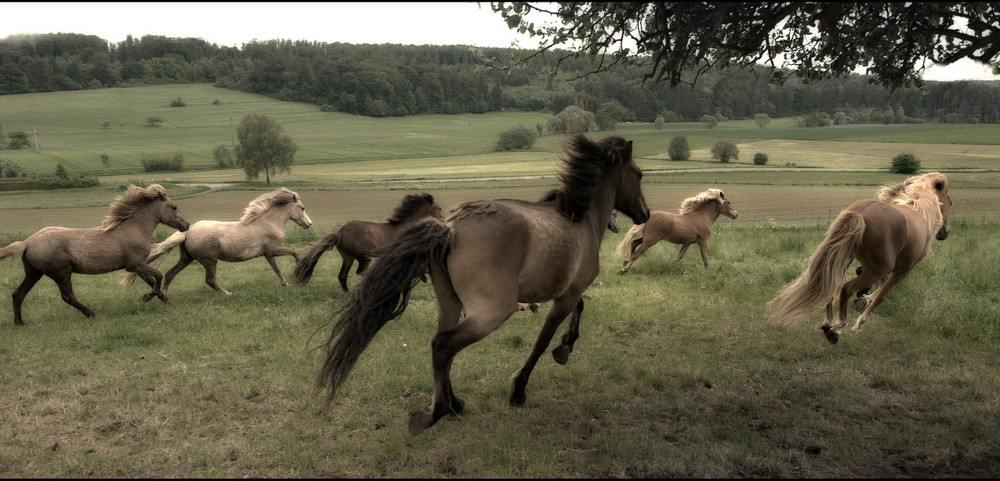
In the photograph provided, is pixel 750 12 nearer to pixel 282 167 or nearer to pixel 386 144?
pixel 282 167

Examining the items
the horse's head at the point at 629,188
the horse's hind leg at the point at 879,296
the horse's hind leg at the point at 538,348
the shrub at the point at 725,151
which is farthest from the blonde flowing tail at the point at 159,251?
the shrub at the point at 725,151

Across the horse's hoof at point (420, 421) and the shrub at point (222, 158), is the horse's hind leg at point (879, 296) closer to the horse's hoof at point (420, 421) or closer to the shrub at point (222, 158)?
the horse's hoof at point (420, 421)

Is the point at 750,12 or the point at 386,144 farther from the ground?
the point at 750,12

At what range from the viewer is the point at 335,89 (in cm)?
10081

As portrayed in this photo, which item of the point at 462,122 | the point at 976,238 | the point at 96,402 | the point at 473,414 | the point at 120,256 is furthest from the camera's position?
the point at 462,122

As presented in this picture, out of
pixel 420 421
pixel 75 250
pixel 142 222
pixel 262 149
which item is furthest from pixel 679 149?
pixel 420 421

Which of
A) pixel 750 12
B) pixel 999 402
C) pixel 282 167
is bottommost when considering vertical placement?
pixel 282 167

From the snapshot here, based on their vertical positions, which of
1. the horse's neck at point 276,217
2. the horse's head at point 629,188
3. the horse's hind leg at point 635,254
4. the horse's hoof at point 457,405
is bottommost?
the horse's hind leg at point 635,254

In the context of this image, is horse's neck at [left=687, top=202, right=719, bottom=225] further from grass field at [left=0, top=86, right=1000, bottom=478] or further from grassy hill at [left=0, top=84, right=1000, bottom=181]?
grassy hill at [left=0, top=84, right=1000, bottom=181]

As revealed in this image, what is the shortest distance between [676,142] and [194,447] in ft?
189

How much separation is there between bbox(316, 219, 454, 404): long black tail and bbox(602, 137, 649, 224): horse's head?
2192 mm

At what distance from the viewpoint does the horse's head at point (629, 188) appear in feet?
19.2

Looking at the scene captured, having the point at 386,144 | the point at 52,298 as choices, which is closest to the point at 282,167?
the point at 386,144

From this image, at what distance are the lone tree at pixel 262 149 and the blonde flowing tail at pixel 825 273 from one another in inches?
1959
